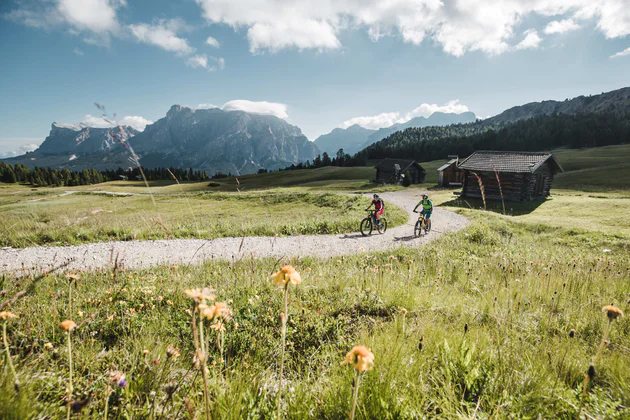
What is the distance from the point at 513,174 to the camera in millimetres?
31766

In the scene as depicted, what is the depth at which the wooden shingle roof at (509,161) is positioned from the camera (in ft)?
101

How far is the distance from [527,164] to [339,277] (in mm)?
34566

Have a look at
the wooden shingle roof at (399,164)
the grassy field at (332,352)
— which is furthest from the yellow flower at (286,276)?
the wooden shingle roof at (399,164)

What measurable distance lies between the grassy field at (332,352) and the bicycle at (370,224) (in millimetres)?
10875

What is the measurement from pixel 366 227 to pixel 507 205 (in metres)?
22.1

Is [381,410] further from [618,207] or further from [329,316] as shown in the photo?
[618,207]

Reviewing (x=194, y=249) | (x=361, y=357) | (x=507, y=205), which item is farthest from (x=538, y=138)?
(x=361, y=357)

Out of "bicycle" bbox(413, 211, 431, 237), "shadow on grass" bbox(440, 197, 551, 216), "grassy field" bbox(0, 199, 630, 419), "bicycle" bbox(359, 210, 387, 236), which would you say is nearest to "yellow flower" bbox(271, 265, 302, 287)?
"grassy field" bbox(0, 199, 630, 419)

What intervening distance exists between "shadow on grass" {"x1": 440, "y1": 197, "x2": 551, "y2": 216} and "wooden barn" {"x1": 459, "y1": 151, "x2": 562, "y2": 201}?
3.28 feet

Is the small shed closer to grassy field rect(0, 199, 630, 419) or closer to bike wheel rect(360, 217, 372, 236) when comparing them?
bike wheel rect(360, 217, 372, 236)

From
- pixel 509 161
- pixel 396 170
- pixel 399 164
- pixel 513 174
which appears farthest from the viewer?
pixel 399 164

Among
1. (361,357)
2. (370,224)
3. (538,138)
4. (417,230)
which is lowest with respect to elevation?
(417,230)

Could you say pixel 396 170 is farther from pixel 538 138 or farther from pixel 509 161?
pixel 538 138

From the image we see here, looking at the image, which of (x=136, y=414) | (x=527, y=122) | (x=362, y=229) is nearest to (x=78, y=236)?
(x=362, y=229)
